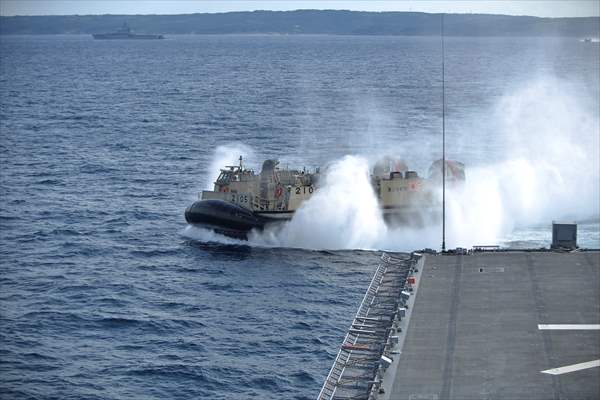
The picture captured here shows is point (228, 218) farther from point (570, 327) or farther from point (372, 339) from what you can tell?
point (570, 327)

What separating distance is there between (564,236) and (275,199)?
20.5 metres

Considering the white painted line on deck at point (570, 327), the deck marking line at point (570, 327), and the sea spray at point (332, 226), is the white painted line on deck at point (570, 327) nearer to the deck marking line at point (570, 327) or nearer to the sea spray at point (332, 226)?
the deck marking line at point (570, 327)

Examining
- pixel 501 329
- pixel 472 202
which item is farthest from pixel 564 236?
pixel 472 202

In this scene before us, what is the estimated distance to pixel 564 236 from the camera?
50219mm

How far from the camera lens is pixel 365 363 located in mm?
34281

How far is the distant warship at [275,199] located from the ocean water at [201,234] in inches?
45.0

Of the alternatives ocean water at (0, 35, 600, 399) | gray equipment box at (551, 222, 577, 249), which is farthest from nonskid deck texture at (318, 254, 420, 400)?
gray equipment box at (551, 222, 577, 249)

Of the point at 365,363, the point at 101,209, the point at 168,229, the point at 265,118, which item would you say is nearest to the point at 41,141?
the point at 265,118

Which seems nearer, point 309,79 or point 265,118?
point 265,118

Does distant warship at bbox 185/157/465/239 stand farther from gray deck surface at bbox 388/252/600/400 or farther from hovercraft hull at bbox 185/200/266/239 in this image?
gray deck surface at bbox 388/252/600/400

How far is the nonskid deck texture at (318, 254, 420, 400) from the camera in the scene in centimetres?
3219

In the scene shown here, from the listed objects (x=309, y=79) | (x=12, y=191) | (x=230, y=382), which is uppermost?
(x=309, y=79)

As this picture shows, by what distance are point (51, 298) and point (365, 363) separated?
2347 centimetres

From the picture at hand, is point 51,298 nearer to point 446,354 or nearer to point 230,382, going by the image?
point 230,382
